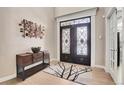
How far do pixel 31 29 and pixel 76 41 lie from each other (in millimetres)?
2036

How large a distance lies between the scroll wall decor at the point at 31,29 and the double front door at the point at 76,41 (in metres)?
1.20

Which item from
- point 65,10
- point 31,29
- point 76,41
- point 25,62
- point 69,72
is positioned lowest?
point 69,72

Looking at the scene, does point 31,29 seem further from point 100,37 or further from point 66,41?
point 100,37

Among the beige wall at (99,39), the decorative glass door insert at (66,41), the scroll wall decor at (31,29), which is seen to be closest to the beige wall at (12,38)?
the scroll wall decor at (31,29)

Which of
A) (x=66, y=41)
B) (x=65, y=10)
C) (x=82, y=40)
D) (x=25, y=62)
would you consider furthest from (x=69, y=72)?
(x=65, y=10)

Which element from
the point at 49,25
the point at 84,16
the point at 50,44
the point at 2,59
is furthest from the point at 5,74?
the point at 84,16

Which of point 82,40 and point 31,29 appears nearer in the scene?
point 31,29

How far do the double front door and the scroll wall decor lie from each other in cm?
120

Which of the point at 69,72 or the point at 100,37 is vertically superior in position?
the point at 100,37

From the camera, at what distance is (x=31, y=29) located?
365cm

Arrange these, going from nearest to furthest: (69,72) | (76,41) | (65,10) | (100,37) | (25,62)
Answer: (25,62) → (69,72) → (100,37) → (76,41) → (65,10)

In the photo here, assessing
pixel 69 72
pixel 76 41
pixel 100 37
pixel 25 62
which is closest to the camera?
pixel 25 62

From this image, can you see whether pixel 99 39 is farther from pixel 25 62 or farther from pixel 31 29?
pixel 25 62

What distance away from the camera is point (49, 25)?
4.84m
